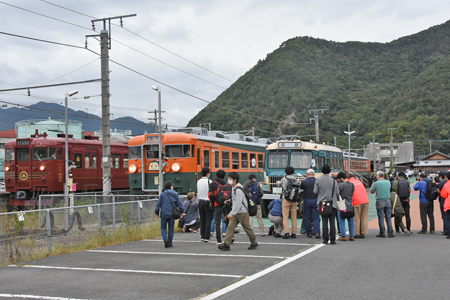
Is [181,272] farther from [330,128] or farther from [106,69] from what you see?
[330,128]

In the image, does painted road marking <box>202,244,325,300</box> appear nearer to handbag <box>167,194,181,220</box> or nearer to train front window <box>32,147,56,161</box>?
handbag <box>167,194,181,220</box>

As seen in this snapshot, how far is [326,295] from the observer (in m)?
6.45

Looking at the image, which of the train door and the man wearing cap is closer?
the man wearing cap

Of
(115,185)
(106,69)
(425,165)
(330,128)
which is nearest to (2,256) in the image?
(106,69)

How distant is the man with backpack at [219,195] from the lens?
11469mm

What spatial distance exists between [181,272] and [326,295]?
9.40 ft

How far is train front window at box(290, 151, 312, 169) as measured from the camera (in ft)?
67.9

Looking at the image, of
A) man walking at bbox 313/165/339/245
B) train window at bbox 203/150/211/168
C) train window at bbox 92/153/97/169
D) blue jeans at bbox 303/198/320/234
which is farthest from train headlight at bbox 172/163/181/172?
man walking at bbox 313/165/339/245

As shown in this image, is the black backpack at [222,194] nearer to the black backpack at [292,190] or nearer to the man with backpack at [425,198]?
the black backpack at [292,190]

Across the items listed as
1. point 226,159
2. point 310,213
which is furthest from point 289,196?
point 226,159

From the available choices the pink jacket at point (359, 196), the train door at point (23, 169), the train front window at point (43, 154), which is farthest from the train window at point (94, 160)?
the pink jacket at point (359, 196)

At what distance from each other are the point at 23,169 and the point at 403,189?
18.1 m

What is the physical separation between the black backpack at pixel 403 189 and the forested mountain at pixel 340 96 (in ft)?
203

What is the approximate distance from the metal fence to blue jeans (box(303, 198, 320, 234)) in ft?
16.8
